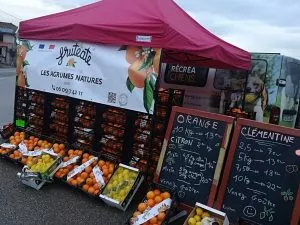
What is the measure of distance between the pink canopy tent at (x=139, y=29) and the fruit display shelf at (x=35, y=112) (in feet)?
3.51

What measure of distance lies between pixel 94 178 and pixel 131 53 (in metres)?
1.82

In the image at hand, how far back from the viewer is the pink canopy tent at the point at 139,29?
517 centimetres

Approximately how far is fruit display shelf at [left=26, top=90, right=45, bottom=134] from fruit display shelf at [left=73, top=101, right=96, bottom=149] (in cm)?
92

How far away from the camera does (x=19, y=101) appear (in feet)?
24.4

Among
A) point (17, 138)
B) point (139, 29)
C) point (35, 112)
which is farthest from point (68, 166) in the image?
point (139, 29)

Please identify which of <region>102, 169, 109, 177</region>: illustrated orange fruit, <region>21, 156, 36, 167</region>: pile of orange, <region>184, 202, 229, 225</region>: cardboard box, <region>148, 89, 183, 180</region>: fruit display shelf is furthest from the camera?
<region>148, 89, 183, 180</region>: fruit display shelf

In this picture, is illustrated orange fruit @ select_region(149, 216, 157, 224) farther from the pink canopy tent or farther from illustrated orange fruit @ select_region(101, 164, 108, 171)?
the pink canopy tent

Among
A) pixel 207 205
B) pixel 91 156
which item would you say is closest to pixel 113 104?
pixel 91 156

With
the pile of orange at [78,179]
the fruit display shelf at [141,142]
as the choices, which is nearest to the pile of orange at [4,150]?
the pile of orange at [78,179]

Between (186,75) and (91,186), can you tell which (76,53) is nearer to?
(91,186)

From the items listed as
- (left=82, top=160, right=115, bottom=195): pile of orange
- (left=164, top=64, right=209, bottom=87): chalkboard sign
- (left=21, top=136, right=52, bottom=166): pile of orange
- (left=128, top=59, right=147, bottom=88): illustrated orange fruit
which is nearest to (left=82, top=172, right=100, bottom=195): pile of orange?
(left=82, top=160, right=115, bottom=195): pile of orange

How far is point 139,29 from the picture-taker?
5305 millimetres

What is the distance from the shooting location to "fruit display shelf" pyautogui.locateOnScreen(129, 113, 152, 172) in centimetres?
570

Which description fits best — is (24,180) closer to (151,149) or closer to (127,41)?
(151,149)
